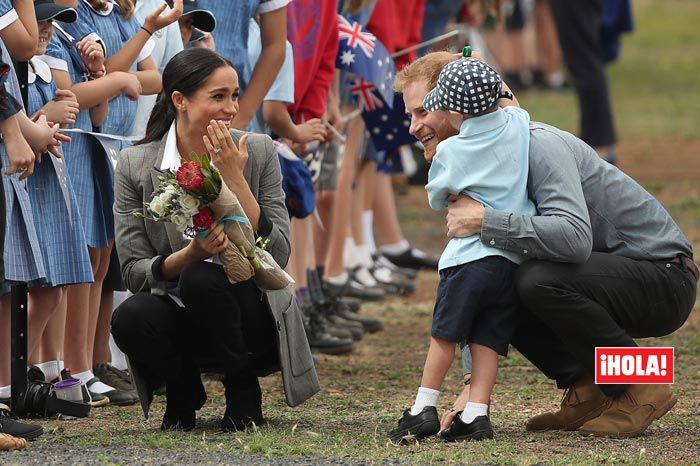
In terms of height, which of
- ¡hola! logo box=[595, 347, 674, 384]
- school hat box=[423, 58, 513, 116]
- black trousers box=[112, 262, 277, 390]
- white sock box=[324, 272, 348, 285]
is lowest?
white sock box=[324, 272, 348, 285]

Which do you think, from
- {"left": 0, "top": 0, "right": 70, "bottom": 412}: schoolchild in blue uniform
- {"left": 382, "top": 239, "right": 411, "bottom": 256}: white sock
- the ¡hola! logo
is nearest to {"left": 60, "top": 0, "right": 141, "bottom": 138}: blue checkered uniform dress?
{"left": 0, "top": 0, "right": 70, "bottom": 412}: schoolchild in blue uniform

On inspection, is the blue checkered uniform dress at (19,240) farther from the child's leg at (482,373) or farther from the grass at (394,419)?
the child's leg at (482,373)

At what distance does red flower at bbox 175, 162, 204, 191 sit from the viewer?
4.76 meters

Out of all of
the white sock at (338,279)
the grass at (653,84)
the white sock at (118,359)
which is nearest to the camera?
the white sock at (118,359)

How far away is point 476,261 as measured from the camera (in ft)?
16.1

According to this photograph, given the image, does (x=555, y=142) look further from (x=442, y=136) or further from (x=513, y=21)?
Answer: (x=513, y=21)

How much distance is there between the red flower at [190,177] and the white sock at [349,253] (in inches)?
155

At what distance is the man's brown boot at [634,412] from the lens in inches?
198

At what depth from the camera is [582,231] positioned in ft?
16.1

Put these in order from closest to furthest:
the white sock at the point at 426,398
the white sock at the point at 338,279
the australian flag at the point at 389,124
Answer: the white sock at the point at 426,398 < the australian flag at the point at 389,124 < the white sock at the point at 338,279

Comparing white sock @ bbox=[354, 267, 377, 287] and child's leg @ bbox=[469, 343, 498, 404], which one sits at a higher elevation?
child's leg @ bbox=[469, 343, 498, 404]

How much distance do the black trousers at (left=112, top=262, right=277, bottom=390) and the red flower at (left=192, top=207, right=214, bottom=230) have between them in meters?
0.17

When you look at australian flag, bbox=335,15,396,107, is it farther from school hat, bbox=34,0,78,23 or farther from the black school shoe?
the black school shoe

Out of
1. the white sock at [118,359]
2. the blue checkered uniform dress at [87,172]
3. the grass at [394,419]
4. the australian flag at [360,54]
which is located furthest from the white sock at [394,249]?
the blue checkered uniform dress at [87,172]
